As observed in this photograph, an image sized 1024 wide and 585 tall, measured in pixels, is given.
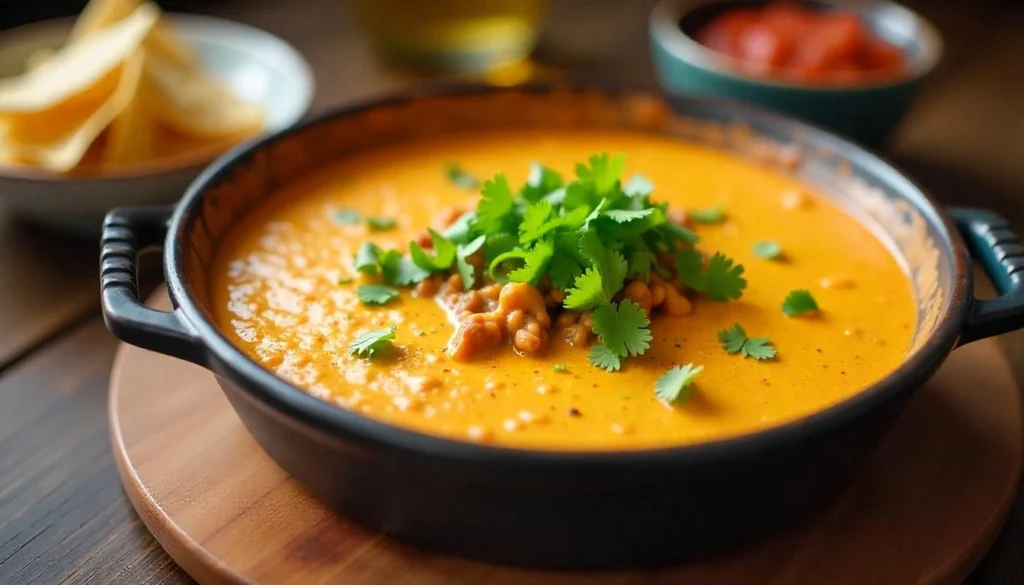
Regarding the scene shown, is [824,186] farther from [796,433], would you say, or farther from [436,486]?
[436,486]

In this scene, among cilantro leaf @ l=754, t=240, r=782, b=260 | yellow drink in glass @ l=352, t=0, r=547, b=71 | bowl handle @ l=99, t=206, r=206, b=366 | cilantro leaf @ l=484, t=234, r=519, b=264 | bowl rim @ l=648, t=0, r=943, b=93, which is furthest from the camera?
yellow drink in glass @ l=352, t=0, r=547, b=71

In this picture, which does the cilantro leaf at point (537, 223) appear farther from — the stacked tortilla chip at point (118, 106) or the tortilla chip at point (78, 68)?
the tortilla chip at point (78, 68)

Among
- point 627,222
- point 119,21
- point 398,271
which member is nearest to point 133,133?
point 119,21

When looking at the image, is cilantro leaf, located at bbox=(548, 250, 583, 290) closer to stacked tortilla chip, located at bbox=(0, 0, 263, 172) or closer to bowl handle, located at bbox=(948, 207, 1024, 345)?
bowl handle, located at bbox=(948, 207, 1024, 345)

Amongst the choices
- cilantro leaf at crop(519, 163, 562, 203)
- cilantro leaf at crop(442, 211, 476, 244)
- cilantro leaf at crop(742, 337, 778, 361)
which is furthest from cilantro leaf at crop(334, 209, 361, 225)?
cilantro leaf at crop(742, 337, 778, 361)

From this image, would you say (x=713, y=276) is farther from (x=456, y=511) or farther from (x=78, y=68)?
(x=78, y=68)
